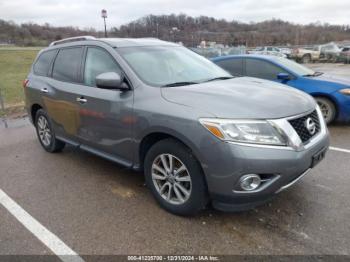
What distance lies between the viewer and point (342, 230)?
281 centimetres

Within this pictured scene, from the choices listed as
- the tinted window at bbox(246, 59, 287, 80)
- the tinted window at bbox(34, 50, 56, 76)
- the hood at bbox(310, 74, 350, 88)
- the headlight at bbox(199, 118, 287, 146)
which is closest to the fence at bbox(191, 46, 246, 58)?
the tinted window at bbox(246, 59, 287, 80)

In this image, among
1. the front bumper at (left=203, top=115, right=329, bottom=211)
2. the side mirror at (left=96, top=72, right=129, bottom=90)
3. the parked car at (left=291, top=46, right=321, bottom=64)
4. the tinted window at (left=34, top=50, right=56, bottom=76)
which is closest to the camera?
the front bumper at (left=203, top=115, right=329, bottom=211)

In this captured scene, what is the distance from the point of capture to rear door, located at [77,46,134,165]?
3363 mm

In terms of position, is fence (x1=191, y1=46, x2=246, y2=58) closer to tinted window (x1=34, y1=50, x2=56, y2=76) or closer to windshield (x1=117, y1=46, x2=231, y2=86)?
tinted window (x1=34, y1=50, x2=56, y2=76)

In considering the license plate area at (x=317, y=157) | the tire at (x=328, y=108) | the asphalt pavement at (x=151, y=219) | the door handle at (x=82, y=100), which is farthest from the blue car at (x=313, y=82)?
the door handle at (x=82, y=100)

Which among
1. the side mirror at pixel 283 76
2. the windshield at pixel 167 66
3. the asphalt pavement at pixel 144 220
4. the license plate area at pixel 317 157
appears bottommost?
the asphalt pavement at pixel 144 220

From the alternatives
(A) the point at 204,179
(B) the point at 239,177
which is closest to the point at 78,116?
(A) the point at 204,179

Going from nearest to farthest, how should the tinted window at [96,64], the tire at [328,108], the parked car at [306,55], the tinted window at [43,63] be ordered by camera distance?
the tinted window at [96,64], the tinted window at [43,63], the tire at [328,108], the parked car at [306,55]

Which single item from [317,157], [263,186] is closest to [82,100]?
[263,186]

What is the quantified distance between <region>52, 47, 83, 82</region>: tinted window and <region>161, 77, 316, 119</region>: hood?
1.62 metres

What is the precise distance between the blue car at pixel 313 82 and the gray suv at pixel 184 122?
2.78 meters

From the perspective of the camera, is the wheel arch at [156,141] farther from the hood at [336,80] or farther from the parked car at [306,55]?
the parked car at [306,55]

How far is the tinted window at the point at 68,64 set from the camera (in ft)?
13.6

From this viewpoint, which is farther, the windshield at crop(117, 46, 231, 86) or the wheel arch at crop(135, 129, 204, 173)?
the windshield at crop(117, 46, 231, 86)
